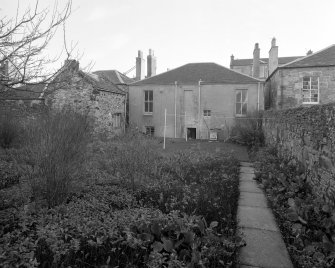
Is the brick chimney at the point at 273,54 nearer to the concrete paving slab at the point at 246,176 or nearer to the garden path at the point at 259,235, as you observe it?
the concrete paving slab at the point at 246,176

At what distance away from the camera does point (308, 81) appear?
718 inches

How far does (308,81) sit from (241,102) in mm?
4692

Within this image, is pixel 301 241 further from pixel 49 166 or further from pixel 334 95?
pixel 334 95

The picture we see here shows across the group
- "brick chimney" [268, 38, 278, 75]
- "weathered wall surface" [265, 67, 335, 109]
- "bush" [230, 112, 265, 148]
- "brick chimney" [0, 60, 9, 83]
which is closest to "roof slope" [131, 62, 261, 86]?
"weathered wall surface" [265, 67, 335, 109]

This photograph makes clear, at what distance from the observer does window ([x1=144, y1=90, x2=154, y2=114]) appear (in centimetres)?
2297

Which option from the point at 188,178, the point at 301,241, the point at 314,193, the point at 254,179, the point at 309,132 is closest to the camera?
the point at 301,241

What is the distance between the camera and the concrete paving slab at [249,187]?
7.00 meters

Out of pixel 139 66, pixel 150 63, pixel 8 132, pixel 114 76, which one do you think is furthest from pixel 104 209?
pixel 139 66

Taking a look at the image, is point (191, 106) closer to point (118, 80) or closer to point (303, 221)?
point (118, 80)

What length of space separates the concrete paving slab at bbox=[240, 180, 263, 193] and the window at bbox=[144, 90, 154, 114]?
15869 mm

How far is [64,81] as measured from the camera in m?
4.62

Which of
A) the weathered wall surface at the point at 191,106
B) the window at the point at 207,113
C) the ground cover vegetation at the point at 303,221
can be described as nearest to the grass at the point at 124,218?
the ground cover vegetation at the point at 303,221

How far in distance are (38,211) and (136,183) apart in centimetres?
218

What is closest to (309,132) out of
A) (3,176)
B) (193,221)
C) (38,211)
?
(193,221)
